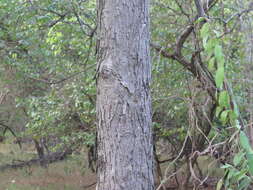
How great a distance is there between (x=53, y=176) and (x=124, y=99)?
11.6 meters

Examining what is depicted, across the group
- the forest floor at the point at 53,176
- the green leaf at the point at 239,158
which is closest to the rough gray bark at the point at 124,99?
the green leaf at the point at 239,158

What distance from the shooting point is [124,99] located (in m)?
1.77

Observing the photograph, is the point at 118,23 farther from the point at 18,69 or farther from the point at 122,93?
the point at 18,69

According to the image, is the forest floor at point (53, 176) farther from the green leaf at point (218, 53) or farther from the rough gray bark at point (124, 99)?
the green leaf at point (218, 53)

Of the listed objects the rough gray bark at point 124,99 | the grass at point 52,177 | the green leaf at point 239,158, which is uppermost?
the rough gray bark at point 124,99

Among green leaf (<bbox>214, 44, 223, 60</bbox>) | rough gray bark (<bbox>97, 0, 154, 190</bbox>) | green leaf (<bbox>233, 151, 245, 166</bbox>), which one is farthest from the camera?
rough gray bark (<bbox>97, 0, 154, 190</bbox>)

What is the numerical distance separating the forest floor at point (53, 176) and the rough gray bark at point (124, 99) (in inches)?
360

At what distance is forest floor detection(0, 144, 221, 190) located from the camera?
11.1 meters

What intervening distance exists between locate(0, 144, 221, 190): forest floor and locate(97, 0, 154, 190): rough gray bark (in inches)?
360

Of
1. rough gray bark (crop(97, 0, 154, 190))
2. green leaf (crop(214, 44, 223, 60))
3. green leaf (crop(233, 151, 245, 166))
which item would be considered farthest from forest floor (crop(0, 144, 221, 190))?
green leaf (crop(214, 44, 223, 60))

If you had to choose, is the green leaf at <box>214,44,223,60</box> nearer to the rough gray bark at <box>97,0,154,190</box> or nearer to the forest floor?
the rough gray bark at <box>97,0,154,190</box>

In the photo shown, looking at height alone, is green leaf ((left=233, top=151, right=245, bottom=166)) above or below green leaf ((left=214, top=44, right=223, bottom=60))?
below

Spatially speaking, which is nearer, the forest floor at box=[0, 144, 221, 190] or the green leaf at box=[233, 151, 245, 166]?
the green leaf at box=[233, 151, 245, 166]

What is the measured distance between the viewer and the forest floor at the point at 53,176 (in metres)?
11.1
